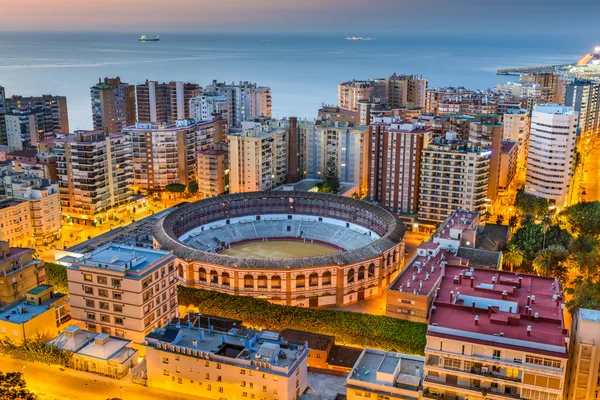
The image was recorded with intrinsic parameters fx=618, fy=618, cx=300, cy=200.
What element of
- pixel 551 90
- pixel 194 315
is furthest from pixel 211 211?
pixel 551 90

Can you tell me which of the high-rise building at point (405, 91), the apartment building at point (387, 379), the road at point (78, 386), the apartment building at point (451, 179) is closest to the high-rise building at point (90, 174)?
the road at point (78, 386)

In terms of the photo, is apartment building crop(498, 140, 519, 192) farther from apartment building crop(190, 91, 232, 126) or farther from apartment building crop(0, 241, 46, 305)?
apartment building crop(0, 241, 46, 305)

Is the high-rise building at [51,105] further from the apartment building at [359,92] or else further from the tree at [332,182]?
the tree at [332,182]

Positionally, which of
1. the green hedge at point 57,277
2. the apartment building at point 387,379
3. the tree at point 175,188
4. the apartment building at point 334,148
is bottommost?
the green hedge at point 57,277

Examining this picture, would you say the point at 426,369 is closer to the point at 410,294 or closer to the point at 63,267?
the point at 410,294

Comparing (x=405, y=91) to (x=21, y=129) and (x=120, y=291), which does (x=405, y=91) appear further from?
(x=120, y=291)

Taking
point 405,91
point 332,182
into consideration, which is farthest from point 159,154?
point 405,91
